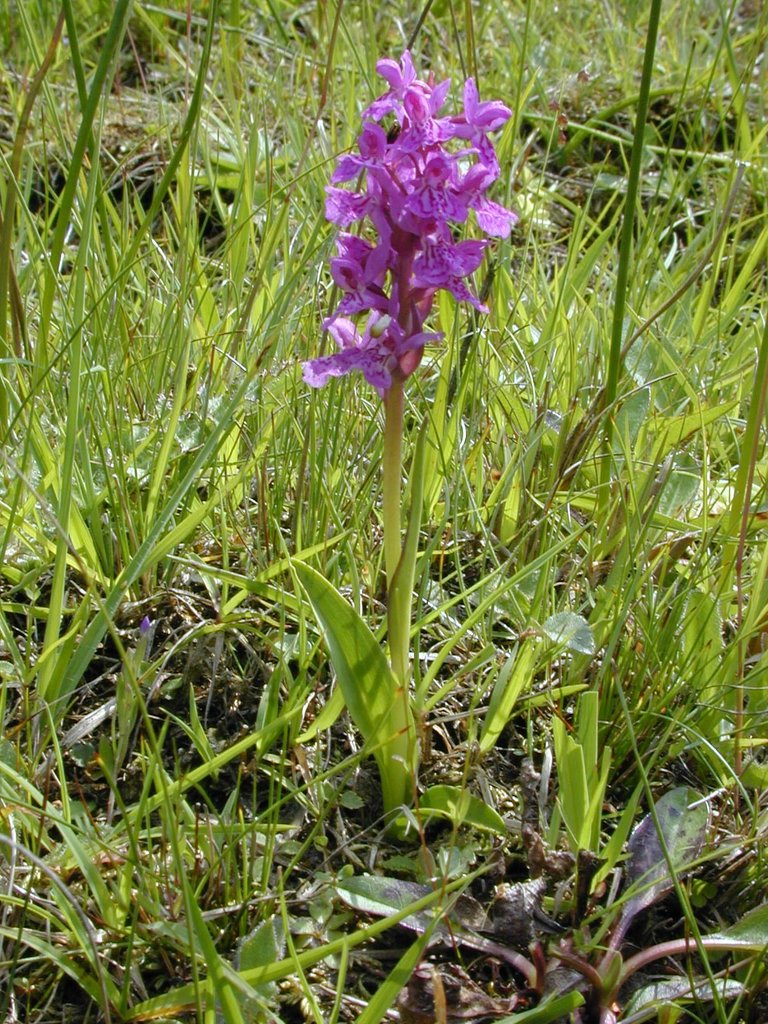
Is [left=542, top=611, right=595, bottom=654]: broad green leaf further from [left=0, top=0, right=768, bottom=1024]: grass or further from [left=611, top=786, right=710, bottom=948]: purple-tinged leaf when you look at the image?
[left=611, top=786, right=710, bottom=948]: purple-tinged leaf

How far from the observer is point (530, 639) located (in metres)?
1.19

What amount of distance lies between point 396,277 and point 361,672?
1.36 feet

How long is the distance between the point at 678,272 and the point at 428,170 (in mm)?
1225

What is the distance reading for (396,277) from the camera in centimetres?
102

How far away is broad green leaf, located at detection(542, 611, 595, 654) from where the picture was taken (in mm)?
1241

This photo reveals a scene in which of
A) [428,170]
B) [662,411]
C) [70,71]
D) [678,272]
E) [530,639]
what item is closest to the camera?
[428,170]

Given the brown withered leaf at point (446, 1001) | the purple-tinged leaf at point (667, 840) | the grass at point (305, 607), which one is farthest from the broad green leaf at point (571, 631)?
the brown withered leaf at point (446, 1001)

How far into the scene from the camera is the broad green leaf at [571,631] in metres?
1.24

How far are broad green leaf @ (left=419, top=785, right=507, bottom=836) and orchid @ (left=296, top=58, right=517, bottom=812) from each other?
0.11 ft

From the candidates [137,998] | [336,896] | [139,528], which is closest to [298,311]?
[139,528]

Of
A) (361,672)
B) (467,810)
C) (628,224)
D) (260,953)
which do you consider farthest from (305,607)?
(628,224)

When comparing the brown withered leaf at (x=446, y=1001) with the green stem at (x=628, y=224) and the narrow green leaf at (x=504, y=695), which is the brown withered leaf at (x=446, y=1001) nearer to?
the narrow green leaf at (x=504, y=695)

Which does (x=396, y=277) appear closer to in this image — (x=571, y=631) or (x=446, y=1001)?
(x=571, y=631)

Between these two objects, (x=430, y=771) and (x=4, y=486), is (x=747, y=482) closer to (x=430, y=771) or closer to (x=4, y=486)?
(x=430, y=771)
